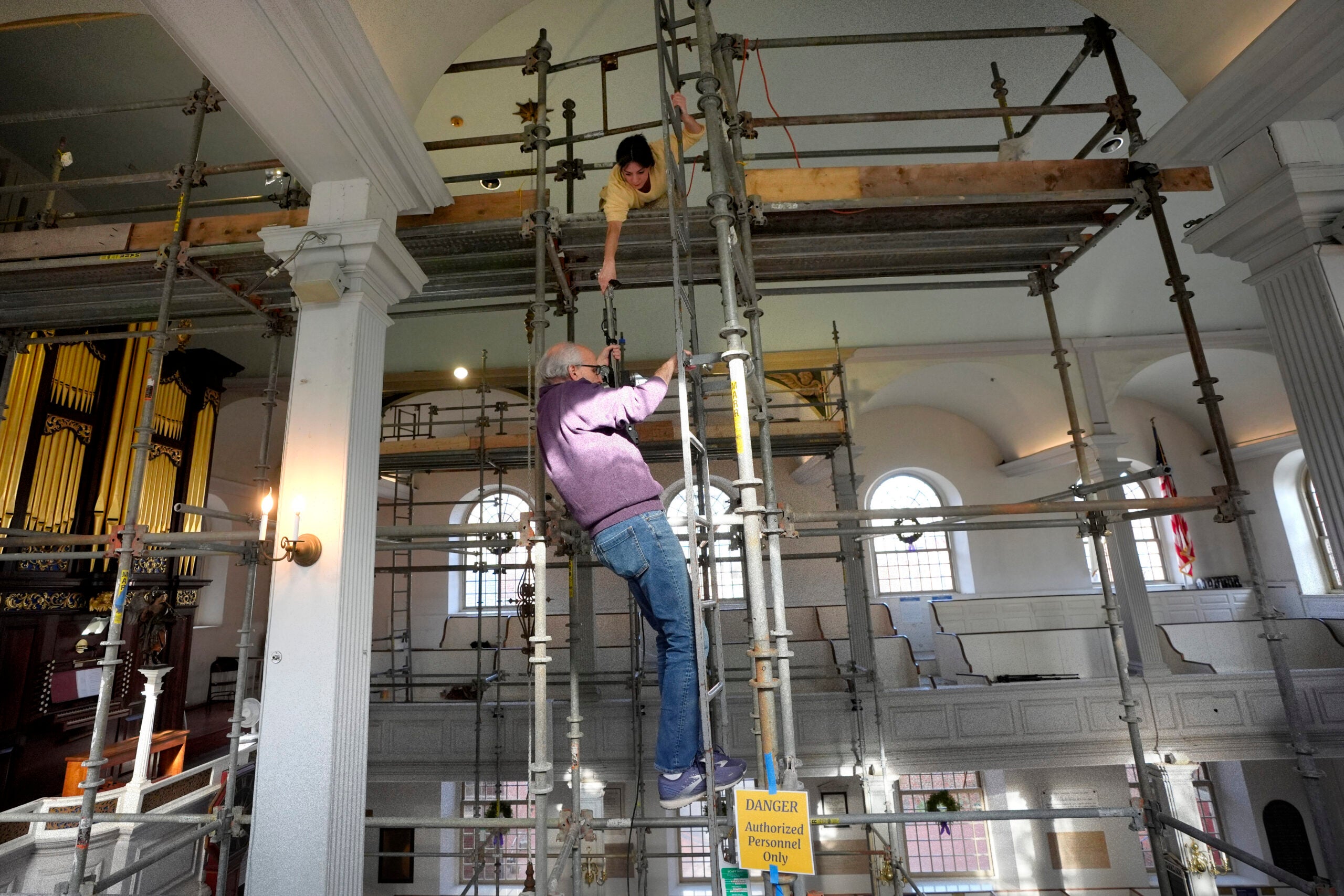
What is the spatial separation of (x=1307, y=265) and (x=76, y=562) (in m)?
9.09

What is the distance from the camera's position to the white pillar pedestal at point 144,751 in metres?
4.70

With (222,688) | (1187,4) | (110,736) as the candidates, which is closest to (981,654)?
(1187,4)

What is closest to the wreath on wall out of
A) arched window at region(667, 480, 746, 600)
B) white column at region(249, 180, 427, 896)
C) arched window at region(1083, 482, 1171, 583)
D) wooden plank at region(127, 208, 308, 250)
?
arched window at region(667, 480, 746, 600)

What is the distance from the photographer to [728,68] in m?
3.37

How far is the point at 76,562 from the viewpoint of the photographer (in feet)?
20.5

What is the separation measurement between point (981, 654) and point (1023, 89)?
242 inches

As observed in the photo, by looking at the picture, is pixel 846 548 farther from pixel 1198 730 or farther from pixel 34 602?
pixel 34 602

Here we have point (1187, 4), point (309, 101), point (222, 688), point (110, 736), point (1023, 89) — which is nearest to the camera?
point (309, 101)

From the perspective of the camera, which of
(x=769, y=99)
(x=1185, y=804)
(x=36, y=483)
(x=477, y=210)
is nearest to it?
(x=477, y=210)

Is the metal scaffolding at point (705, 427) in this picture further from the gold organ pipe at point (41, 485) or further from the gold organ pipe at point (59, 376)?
the gold organ pipe at point (59, 376)

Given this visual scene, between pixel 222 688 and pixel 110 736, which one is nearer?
pixel 110 736

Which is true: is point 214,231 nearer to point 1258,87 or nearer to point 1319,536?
point 1258,87

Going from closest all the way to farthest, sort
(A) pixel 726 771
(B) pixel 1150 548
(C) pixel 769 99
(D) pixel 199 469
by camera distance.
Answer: (A) pixel 726 771 < (C) pixel 769 99 < (D) pixel 199 469 < (B) pixel 1150 548

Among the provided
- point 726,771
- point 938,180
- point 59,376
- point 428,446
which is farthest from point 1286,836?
point 59,376
